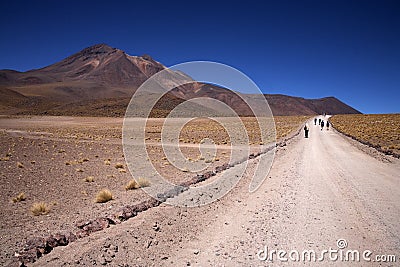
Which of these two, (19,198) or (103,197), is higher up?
(103,197)

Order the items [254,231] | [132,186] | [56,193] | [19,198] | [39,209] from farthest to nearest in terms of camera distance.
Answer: [132,186], [56,193], [19,198], [39,209], [254,231]

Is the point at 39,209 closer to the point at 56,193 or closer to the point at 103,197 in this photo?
the point at 103,197

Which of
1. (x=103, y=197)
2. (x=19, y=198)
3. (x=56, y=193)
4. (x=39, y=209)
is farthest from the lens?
(x=56, y=193)

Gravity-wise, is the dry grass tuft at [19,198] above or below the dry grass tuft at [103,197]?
below

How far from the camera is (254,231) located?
534 centimetres

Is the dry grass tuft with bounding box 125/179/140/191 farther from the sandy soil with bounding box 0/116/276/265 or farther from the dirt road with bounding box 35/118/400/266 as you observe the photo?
the dirt road with bounding box 35/118/400/266

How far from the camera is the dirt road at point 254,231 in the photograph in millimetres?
4301

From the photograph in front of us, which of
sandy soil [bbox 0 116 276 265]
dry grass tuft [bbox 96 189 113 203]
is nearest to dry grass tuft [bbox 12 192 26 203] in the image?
sandy soil [bbox 0 116 276 265]

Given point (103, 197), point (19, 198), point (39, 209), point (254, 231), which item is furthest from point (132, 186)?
point (254, 231)

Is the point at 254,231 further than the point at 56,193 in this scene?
No

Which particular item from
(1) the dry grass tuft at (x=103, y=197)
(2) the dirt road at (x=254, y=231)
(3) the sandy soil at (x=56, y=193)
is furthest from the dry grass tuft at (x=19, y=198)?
(2) the dirt road at (x=254, y=231)

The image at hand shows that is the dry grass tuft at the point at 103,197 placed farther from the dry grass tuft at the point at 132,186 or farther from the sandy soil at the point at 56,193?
the dry grass tuft at the point at 132,186

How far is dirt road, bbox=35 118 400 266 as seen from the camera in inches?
169

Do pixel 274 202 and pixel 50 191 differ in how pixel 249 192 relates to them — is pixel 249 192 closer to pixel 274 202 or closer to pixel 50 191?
pixel 274 202
